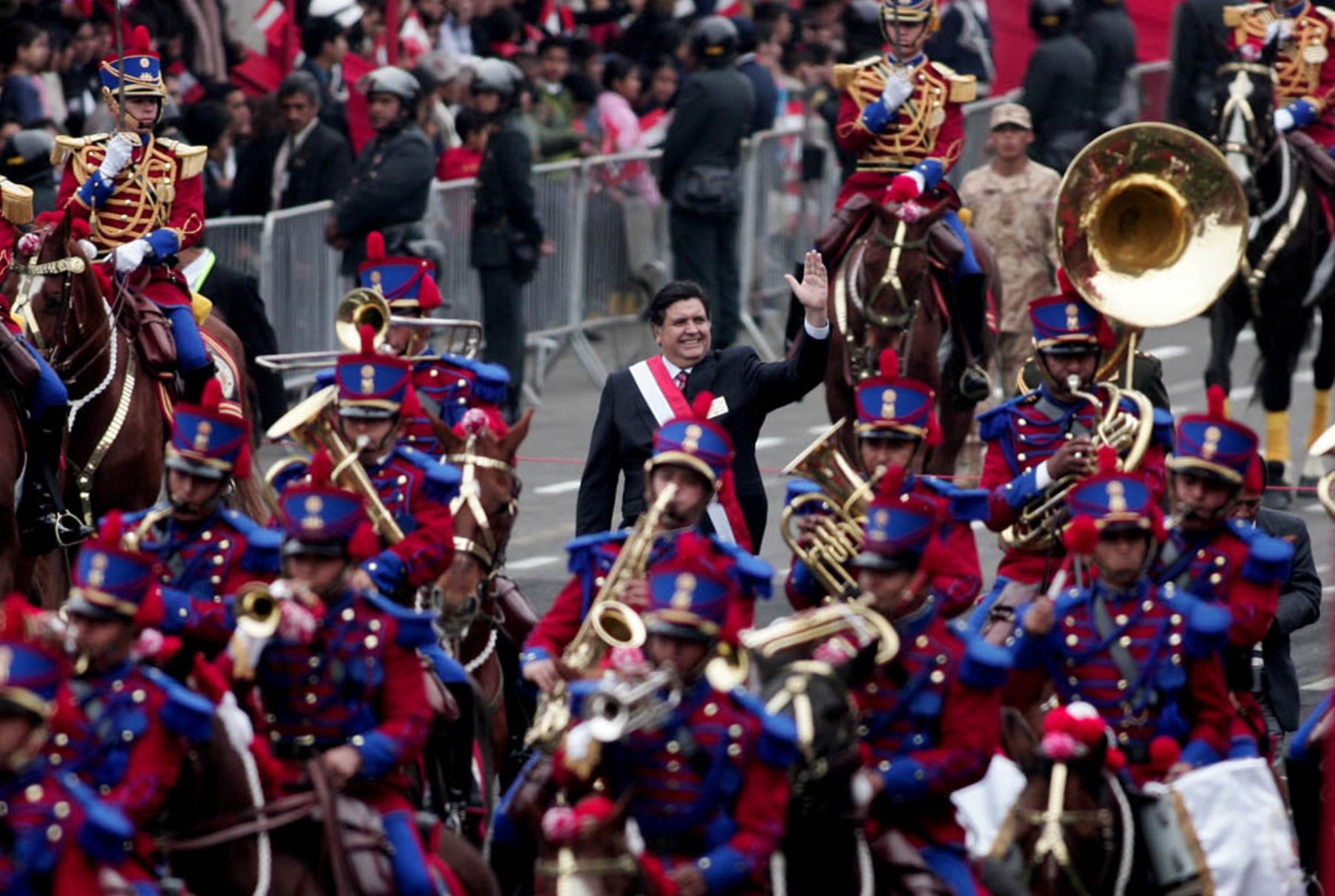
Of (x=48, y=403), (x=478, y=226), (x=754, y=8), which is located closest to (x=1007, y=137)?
(x=478, y=226)

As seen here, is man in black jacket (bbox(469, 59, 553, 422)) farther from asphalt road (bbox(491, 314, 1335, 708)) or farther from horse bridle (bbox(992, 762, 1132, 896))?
horse bridle (bbox(992, 762, 1132, 896))

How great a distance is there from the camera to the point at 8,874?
8.94 m

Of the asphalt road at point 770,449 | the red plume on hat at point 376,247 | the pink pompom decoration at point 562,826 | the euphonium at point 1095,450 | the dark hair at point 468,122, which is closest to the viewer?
the pink pompom decoration at point 562,826

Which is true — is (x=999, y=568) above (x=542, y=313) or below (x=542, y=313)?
above

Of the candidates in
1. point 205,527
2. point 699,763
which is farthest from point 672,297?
point 699,763

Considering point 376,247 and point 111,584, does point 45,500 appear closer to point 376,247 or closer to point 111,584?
point 376,247

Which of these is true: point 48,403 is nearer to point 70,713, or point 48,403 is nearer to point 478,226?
point 70,713

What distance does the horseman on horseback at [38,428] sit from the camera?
14297 millimetres

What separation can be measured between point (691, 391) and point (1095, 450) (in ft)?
6.32

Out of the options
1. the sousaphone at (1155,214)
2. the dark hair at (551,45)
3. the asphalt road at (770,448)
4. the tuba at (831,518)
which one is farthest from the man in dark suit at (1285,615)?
the dark hair at (551,45)

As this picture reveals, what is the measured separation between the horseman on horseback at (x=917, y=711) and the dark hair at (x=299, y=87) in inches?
464

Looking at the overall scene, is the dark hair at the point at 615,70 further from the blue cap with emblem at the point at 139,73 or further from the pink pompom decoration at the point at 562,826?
the pink pompom decoration at the point at 562,826

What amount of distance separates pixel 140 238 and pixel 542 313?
24.7 ft

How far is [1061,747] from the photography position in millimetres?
10016
